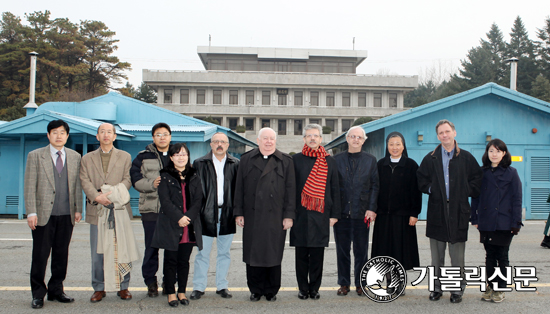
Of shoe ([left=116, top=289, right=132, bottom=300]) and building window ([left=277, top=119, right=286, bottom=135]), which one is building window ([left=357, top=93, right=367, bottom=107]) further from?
shoe ([left=116, top=289, right=132, bottom=300])

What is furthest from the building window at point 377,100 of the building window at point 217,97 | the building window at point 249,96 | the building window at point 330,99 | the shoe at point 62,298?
the shoe at point 62,298

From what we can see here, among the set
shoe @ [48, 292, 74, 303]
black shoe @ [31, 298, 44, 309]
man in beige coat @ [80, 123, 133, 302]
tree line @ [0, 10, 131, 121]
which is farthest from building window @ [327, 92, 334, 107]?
black shoe @ [31, 298, 44, 309]

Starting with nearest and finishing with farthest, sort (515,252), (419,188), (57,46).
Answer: (419,188)
(515,252)
(57,46)

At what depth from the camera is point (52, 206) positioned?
4738 millimetres

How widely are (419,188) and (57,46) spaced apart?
51.2 meters

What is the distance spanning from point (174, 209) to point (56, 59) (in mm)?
49251

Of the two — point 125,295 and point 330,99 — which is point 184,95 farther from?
point 125,295

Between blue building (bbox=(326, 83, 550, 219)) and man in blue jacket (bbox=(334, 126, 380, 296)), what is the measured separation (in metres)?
8.70

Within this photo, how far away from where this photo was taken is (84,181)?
15.9ft

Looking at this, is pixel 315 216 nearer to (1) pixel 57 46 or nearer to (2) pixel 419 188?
(2) pixel 419 188

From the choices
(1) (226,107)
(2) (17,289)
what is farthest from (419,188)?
(1) (226,107)

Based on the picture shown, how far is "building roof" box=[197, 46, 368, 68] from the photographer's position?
5519 cm

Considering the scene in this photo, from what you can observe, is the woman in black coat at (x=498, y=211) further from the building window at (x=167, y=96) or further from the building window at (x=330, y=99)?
the building window at (x=167, y=96)

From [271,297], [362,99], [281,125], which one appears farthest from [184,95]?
[271,297]
